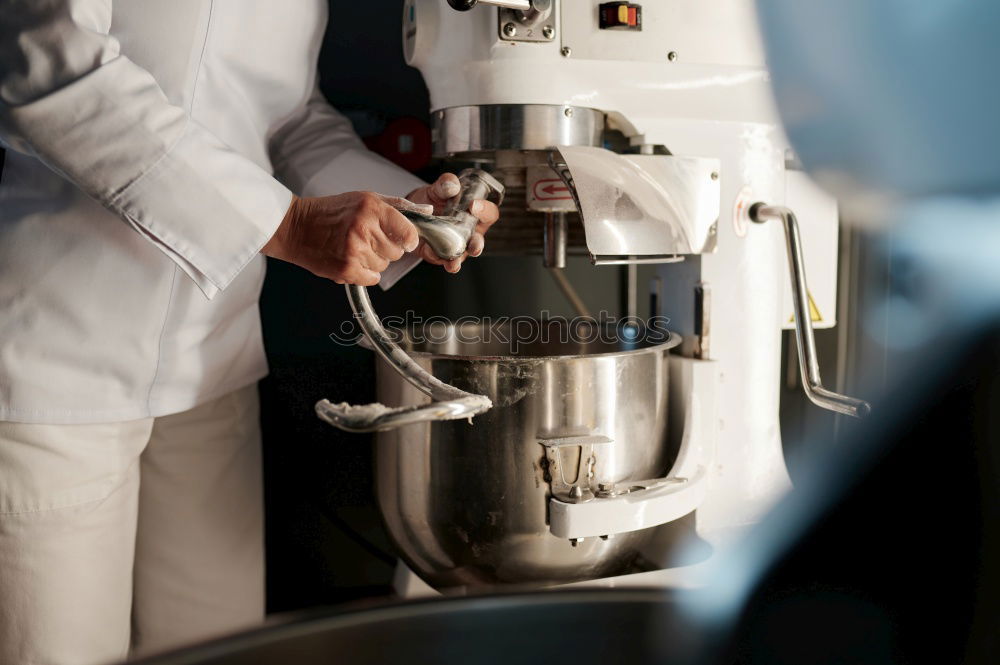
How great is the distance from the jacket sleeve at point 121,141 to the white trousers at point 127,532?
0.65 ft

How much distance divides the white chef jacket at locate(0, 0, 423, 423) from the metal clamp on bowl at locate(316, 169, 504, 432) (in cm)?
11

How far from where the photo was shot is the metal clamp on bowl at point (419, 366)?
477 mm

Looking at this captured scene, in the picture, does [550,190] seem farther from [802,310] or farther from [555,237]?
[802,310]

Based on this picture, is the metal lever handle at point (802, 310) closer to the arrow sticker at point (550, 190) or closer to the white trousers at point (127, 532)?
the arrow sticker at point (550, 190)

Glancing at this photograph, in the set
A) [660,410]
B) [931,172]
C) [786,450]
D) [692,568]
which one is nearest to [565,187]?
[660,410]

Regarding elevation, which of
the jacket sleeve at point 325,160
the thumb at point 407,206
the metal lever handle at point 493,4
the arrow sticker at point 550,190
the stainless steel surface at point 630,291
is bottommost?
the stainless steel surface at point 630,291

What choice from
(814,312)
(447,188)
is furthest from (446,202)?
(814,312)

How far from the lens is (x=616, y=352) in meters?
0.71

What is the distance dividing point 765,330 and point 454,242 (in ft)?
1.09

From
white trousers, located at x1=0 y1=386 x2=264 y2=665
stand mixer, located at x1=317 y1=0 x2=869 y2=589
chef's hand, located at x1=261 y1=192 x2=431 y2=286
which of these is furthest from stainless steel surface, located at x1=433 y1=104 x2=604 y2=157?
white trousers, located at x1=0 y1=386 x2=264 y2=665

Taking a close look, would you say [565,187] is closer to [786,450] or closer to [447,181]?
[447,181]

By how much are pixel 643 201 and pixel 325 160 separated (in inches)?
15.0

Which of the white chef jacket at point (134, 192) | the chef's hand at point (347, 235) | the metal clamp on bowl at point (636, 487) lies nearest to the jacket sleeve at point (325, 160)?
the white chef jacket at point (134, 192)

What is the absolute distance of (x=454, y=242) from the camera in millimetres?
598
